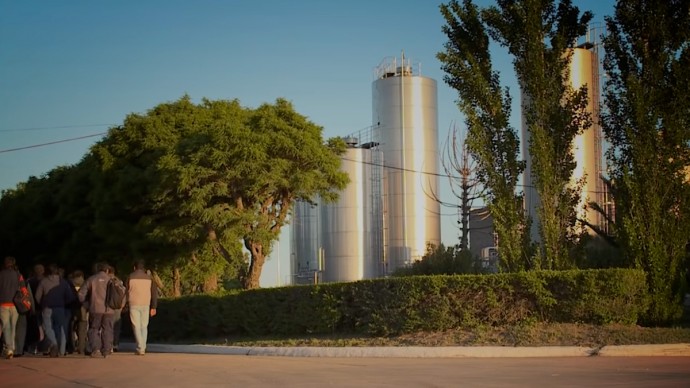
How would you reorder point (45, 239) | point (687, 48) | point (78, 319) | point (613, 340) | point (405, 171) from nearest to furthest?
1. point (613, 340)
2. point (687, 48)
3. point (78, 319)
4. point (45, 239)
5. point (405, 171)

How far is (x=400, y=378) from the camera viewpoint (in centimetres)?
1202

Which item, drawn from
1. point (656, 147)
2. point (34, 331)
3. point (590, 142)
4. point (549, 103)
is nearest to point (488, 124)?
point (549, 103)

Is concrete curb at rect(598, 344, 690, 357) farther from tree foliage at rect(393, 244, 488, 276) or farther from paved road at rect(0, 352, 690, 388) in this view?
tree foliage at rect(393, 244, 488, 276)

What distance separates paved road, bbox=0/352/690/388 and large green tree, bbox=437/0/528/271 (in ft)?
18.9

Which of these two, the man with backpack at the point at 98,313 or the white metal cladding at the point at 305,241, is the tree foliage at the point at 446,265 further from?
the white metal cladding at the point at 305,241

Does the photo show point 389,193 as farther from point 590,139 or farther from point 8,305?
point 8,305

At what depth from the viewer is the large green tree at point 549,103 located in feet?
68.2

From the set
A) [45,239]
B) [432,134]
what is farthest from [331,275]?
[45,239]

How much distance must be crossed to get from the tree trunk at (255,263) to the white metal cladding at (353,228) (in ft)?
71.9

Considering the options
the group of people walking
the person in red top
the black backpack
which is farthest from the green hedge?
the person in red top

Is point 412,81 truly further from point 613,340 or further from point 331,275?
point 613,340

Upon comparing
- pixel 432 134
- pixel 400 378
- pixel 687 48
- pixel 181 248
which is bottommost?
pixel 400 378

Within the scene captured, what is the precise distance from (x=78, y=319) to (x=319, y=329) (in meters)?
5.40

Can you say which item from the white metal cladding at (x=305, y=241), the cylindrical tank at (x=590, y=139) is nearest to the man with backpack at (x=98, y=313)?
the cylindrical tank at (x=590, y=139)
